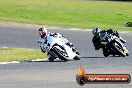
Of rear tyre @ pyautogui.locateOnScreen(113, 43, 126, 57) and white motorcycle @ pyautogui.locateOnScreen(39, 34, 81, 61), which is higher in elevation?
white motorcycle @ pyautogui.locateOnScreen(39, 34, 81, 61)

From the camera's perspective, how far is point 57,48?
806 inches

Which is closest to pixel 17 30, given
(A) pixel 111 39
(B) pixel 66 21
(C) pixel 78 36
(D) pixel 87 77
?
(C) pixel 78 36

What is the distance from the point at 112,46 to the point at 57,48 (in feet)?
9.49

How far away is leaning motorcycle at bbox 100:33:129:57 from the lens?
2213 cm

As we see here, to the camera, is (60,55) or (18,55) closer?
(60,55)

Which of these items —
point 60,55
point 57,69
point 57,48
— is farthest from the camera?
point 57,48

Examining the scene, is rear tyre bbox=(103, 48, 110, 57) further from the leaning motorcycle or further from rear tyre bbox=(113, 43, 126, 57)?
rear tyre bbox=(113, 43, 126, 57)

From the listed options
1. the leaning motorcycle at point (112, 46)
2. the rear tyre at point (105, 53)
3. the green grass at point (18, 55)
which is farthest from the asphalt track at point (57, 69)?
the green grass at point (18, 55)

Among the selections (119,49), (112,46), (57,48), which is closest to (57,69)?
(57,48)

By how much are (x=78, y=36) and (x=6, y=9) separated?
60.5 feet

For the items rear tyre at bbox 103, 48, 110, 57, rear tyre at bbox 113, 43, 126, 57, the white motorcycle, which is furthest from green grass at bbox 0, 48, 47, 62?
rear tyre at bbox 113, 43, 126, 57

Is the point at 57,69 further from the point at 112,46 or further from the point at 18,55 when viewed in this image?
the point at 112,46

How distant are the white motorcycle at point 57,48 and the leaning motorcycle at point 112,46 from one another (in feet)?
6.61

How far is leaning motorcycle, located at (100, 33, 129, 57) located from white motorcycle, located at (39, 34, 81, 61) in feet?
6.61
